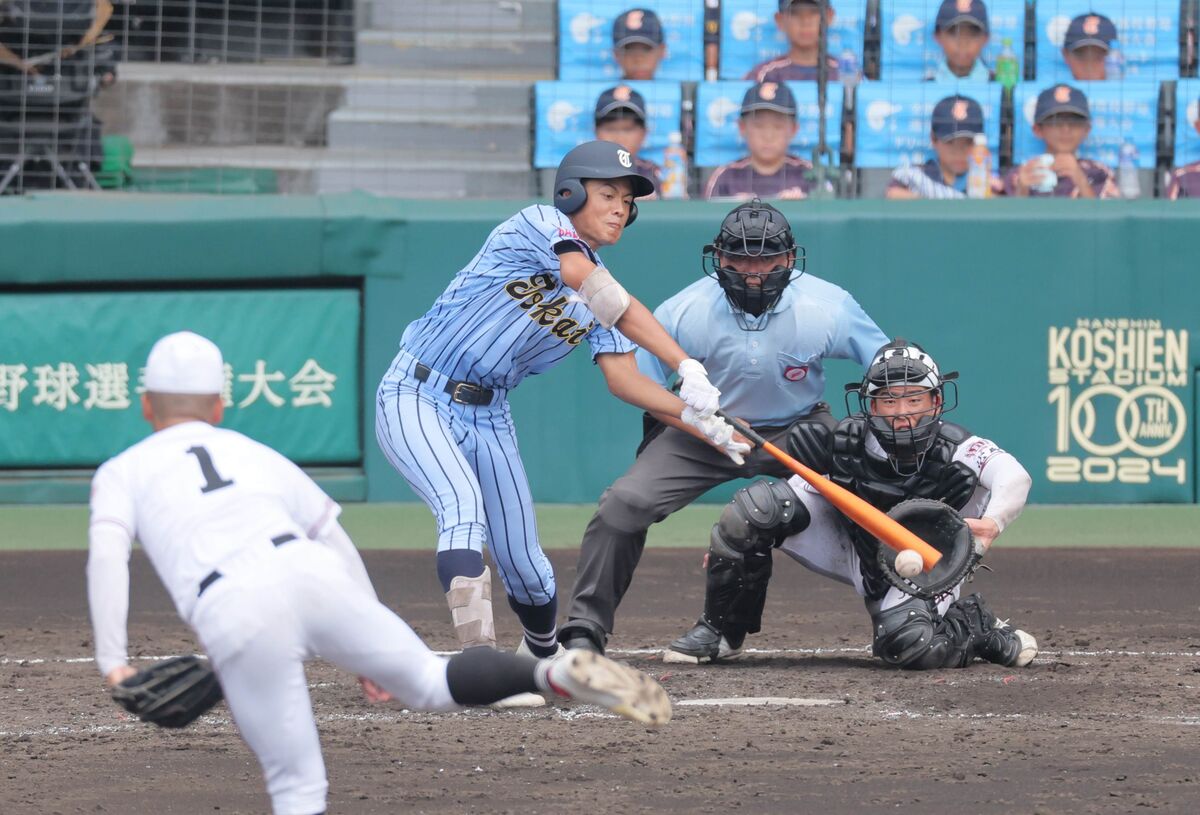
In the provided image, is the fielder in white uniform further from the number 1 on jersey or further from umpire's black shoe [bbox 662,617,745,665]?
umpire's black shoe [bbox 662,617,745,665]

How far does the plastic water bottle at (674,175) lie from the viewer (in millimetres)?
10750

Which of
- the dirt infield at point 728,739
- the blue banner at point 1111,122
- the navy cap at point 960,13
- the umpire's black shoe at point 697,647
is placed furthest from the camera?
the navy cap at point 960,13

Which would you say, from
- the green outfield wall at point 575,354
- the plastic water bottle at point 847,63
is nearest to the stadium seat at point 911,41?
the plastic water bottle at point 847,63

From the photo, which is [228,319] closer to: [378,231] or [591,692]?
[378,231]

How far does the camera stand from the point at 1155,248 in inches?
396

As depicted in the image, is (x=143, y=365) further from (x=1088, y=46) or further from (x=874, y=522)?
(x=1088, y=46)

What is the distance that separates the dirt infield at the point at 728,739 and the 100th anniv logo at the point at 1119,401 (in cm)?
298

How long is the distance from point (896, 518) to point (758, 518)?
0.47m

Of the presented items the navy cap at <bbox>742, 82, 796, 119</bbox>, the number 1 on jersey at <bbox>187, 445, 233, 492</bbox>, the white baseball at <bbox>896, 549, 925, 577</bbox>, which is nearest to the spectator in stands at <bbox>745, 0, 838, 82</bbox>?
the navy cap at <bbox>742, 82, 796, 119</bbox>

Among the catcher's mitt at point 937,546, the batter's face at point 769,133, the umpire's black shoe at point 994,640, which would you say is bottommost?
the umpire's black shoe at point 994,640

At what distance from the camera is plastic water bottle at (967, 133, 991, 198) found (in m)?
10.7

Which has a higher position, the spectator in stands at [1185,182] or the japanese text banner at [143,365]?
the spectator in stands at [1185,182]

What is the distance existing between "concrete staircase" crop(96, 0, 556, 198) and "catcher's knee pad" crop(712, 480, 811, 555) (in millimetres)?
5727

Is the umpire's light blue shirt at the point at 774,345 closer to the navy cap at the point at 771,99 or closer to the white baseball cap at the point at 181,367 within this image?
the white baseball cap at the point at 181,367
